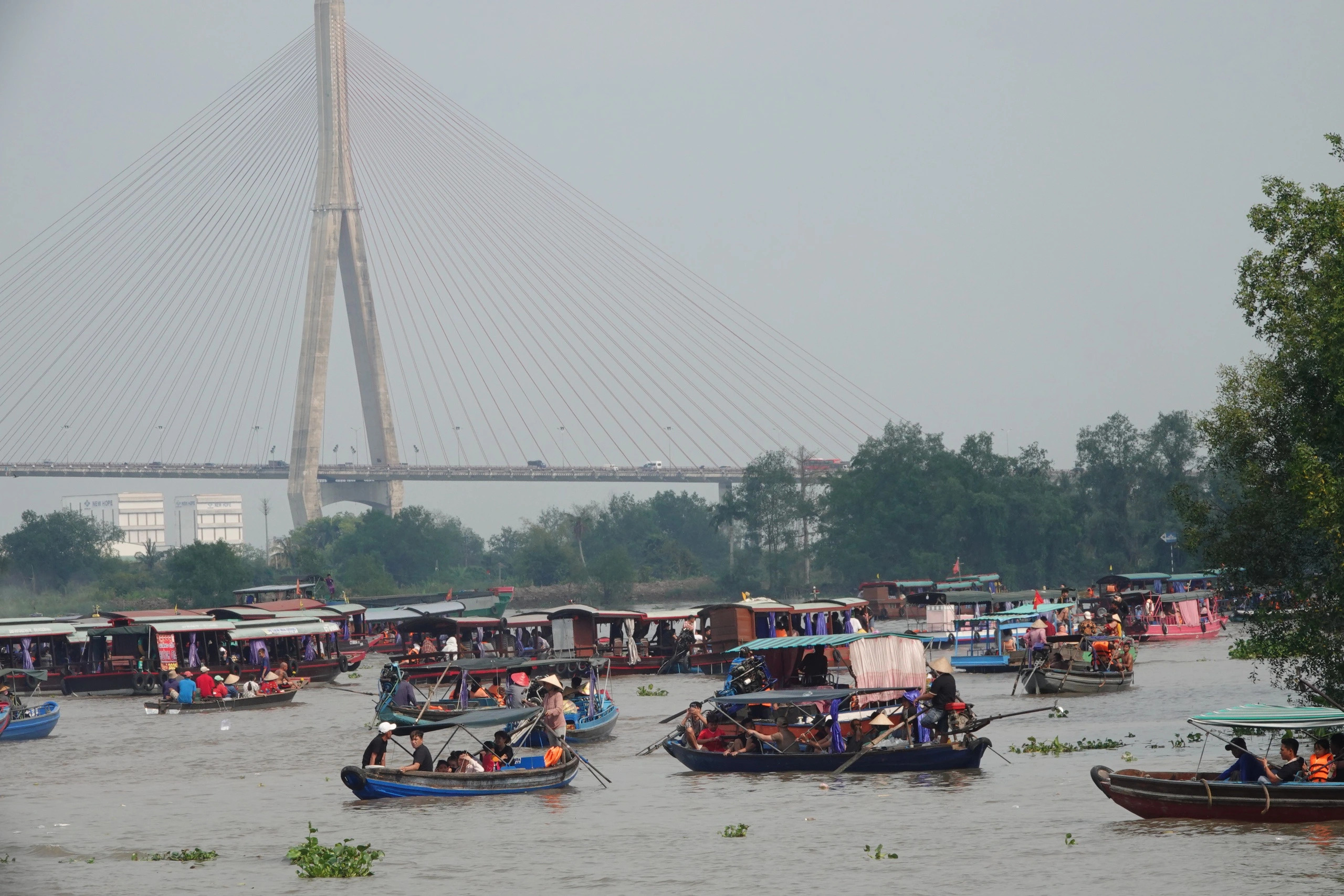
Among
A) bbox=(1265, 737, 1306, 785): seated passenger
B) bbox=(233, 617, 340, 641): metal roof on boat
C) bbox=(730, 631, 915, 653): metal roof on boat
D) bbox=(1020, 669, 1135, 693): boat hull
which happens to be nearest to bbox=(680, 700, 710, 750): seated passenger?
bbox=(730, 631, 915, 653): metal roof on boat

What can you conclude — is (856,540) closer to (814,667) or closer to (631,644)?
(631,644)

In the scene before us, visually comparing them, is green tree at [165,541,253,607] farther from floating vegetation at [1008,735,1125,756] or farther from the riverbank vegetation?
floating vegetation at [1008,735,1125,756]

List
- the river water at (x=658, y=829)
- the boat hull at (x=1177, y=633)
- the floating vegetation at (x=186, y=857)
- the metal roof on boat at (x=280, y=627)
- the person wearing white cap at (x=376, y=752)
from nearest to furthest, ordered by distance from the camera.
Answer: the river water at (x=658, y=829)
the floating vegetation at (x=186, y=857)
the person wearing white cap at (x=376, y=752)
the metal roof on boat at (x=280, y=627)
the boat hull at (x=1177, y=633)

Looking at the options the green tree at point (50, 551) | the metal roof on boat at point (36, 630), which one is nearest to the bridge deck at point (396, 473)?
the green tree at point (50, 551)

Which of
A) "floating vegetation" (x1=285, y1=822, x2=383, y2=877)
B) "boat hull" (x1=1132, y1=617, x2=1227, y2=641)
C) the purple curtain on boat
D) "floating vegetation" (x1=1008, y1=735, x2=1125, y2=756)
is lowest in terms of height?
"boat hull" (x1=1132, y1=617, x2=1227, y2=641)

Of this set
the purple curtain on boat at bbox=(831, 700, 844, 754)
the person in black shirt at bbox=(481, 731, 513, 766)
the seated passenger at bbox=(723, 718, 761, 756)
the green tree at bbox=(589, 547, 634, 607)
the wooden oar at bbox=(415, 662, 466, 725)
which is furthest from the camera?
the green tree at bbox=(589, 547, 634, 607)

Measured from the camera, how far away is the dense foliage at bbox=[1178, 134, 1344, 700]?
21859 millimetres

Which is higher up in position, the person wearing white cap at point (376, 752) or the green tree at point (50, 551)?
the green tree at point (50, 551)

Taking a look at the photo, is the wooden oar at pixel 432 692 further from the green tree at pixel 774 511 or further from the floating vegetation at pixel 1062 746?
the green tree at pixel 774 511

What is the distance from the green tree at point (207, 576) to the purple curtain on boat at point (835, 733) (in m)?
71.0

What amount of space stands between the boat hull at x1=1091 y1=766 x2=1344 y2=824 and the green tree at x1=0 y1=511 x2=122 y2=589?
113 meters

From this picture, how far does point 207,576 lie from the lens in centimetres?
9150

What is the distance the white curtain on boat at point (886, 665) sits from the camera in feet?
92.6

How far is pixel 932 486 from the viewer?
343 ft
